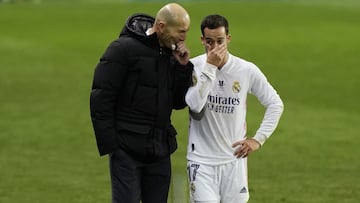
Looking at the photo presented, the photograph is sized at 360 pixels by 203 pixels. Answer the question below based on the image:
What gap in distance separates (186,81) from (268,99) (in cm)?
76

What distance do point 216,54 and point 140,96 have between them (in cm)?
71

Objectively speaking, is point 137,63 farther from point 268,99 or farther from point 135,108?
point 268,99

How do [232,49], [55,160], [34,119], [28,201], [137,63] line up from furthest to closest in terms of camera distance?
[232,49] → [34,119] → [55,160] → [28,201] → [137,63]

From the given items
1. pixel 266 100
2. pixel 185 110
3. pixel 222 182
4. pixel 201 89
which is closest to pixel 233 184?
pixel 222 182

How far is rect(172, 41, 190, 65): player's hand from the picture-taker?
8414 mm

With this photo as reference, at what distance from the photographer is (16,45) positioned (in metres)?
36.8

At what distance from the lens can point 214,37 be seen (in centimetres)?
845

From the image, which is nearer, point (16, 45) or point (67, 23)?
point (16, 45)

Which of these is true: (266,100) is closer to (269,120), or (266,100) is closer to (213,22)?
(269,120)

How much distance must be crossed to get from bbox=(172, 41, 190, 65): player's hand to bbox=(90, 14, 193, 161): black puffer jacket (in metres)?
0.05

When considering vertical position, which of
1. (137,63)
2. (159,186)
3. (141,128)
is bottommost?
(159,186)

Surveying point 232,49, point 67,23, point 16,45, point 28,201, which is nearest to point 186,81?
point 28,201

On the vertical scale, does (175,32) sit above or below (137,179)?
above

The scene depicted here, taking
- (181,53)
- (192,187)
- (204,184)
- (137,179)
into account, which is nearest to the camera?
(181,53)
